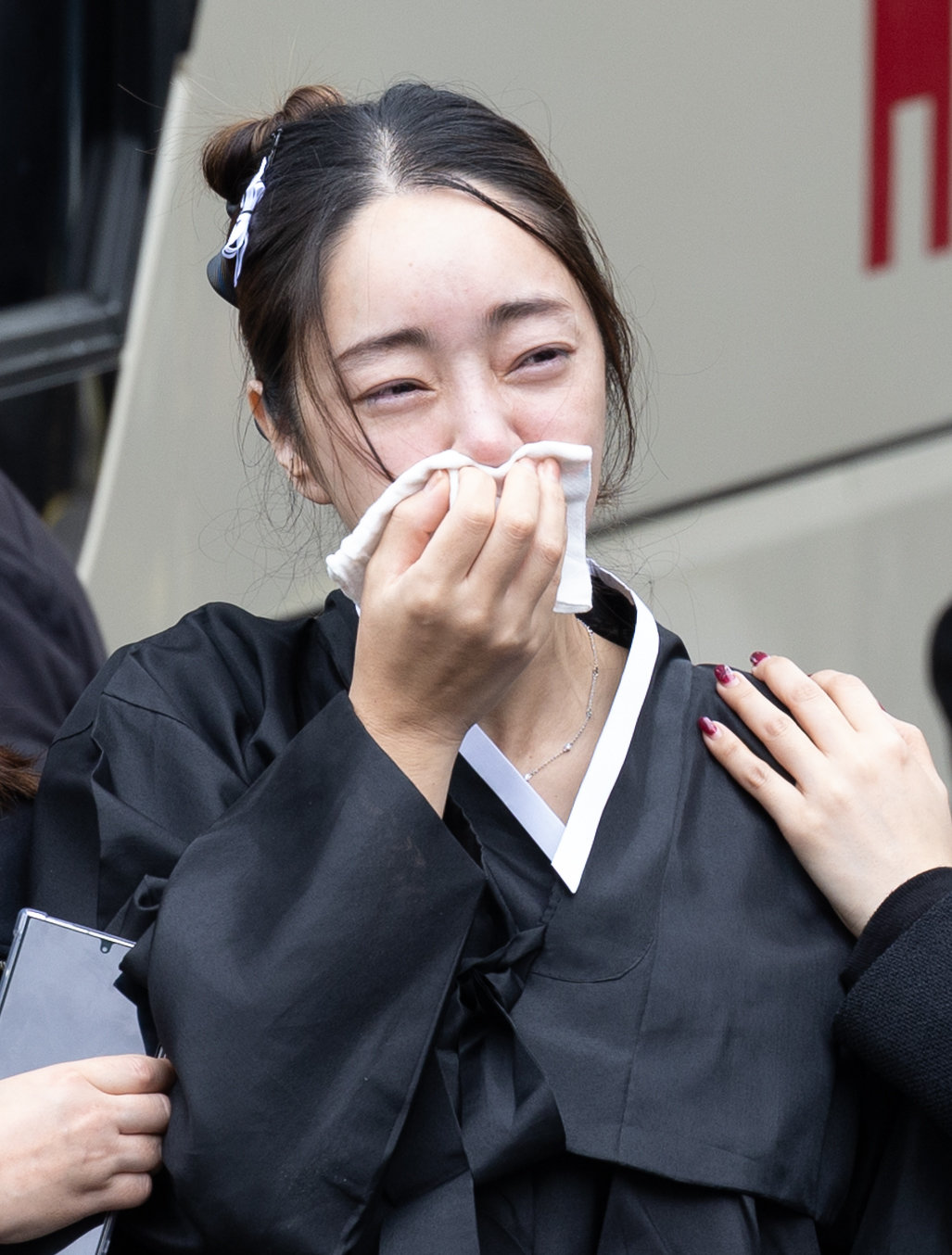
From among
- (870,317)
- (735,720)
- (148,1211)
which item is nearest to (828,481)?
(870,317)

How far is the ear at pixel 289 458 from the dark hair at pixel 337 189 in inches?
0.5

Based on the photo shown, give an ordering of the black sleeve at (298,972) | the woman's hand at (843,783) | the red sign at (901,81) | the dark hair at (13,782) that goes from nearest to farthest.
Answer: the black sleeve at (298,972) → the woman's hand at (843,783) → the dark hair at (13,782) → the red sign at (901,81)

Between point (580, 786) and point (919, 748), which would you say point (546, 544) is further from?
point (919, 748)

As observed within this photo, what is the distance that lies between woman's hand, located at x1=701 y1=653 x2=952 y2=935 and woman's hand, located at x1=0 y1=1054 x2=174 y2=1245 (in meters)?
0.55

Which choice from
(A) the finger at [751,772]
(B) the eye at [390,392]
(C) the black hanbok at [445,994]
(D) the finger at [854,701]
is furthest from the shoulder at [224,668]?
(D) the finger at [854,701]

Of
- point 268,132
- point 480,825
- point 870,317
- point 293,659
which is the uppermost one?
point 268,132

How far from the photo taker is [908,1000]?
4.02 ft

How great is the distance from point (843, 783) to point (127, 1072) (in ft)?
2.03

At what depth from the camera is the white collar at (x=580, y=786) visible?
1.32 metres

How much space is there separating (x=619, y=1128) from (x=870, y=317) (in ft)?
7.70

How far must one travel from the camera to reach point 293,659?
4.67 ft

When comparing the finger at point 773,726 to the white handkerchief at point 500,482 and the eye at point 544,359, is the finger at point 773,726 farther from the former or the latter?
the eye at point 544,359

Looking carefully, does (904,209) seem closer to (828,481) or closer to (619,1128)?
(828,481)

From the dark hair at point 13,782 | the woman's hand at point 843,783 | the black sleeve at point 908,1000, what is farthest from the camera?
the dark hair at point 13,782
